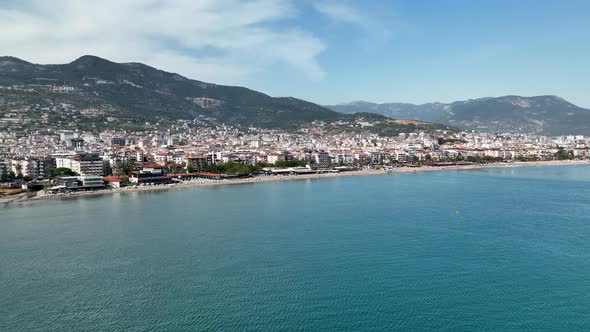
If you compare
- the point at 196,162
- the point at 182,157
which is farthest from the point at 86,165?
the point at 182,157

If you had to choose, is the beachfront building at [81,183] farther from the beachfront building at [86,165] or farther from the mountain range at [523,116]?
the mountain range at [523,116]

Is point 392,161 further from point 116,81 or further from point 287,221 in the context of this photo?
point 116,81

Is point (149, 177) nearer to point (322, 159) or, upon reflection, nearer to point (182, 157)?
point (182, 157)

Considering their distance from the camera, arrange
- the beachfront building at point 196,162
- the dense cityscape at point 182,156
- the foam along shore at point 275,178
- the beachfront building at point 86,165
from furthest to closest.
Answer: the beachfront building at point 196,162 < the beachfront building at point 86,165 < the dense cityscape at point 182,156 < the foam along shore at point 275,178

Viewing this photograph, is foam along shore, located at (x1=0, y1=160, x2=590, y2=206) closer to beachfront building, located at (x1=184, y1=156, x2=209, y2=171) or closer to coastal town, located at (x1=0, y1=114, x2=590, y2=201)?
coastal town, located at (x1=0, y1=114, x2=590, y2=201)

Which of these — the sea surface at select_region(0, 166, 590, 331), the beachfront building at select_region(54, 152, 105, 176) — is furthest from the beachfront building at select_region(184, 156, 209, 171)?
the sea surface at select_region(0, 166, 590, 331)

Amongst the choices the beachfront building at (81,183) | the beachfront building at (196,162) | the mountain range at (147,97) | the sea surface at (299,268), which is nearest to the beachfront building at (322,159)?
the beachfront building at (196,162)
